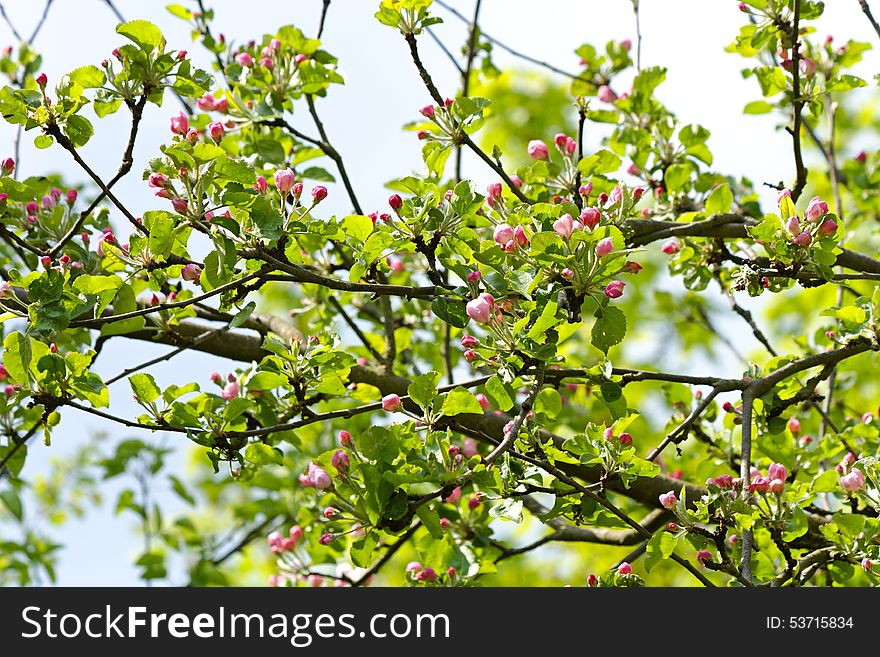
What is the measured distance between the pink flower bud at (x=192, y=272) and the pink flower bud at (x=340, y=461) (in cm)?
53

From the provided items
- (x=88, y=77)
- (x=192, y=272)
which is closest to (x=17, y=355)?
(x=192, y=272)

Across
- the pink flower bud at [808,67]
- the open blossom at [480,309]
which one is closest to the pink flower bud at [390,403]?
the open blossom at [480,309]

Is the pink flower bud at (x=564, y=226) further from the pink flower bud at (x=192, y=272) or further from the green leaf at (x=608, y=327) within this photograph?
the pink flower bud at (x=192, y=272)

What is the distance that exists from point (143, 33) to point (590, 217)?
3.69ft

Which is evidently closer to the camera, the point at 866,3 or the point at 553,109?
the point at 866,3

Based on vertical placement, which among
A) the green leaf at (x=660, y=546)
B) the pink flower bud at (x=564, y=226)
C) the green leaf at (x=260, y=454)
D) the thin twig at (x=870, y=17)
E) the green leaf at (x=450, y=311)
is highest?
the thin twig at (x=870, y=17)

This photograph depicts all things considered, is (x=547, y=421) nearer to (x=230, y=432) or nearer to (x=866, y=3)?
(x=230, y=432)

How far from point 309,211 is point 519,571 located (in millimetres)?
5932

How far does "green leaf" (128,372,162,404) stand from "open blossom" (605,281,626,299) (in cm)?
113

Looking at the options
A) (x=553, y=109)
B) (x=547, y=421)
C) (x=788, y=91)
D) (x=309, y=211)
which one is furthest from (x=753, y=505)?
(x=553, y=109)

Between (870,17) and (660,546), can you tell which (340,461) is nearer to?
(660,546)

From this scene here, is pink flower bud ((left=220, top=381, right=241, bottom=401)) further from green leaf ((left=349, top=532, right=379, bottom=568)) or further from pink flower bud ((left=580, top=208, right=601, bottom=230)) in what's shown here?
pink flower bud ((left=580, top=208, right=601, bottom=230))

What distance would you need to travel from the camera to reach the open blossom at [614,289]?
2.20 metres

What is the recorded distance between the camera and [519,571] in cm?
769
